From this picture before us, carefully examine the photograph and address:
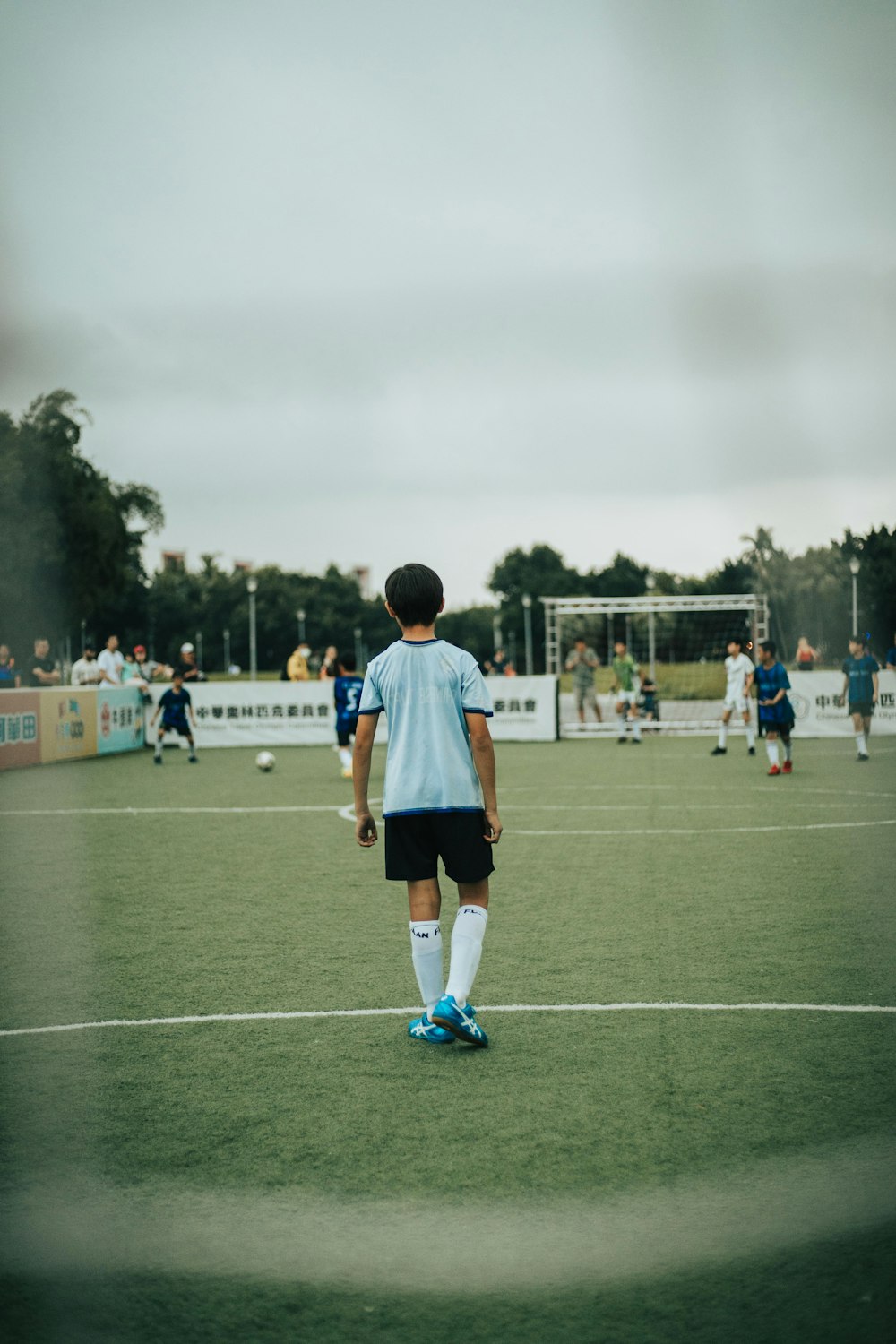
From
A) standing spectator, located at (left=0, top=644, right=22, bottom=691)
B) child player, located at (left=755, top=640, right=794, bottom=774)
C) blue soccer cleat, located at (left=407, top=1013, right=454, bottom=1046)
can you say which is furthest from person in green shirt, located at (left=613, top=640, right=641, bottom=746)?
blue soccer cleat, located at (left=407, top=1013, right=454, bottom=1046)

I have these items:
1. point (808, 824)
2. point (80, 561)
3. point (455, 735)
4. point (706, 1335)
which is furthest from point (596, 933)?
point (808, 824)

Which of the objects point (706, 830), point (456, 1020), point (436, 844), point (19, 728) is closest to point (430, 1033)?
point (456, 1020)

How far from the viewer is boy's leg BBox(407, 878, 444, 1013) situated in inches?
202

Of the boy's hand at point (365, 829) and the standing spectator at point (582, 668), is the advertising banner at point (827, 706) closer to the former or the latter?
the standing spectator at point (582, 668)

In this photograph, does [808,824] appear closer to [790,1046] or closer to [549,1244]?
[790,1046]

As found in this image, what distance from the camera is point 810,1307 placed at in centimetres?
291

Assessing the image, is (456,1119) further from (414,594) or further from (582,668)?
(582,668)

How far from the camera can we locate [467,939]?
16.7 feet

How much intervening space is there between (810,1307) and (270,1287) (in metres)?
1.25

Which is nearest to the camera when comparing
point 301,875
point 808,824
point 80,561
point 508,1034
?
point 508,1034

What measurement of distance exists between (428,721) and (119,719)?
2109 centimetres

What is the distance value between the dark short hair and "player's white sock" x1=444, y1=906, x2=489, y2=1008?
3.89ft

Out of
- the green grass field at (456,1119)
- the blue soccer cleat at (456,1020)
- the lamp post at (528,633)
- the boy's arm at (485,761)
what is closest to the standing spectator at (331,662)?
the green grass field at (456,1119)

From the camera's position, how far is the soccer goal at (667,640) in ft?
98.1
